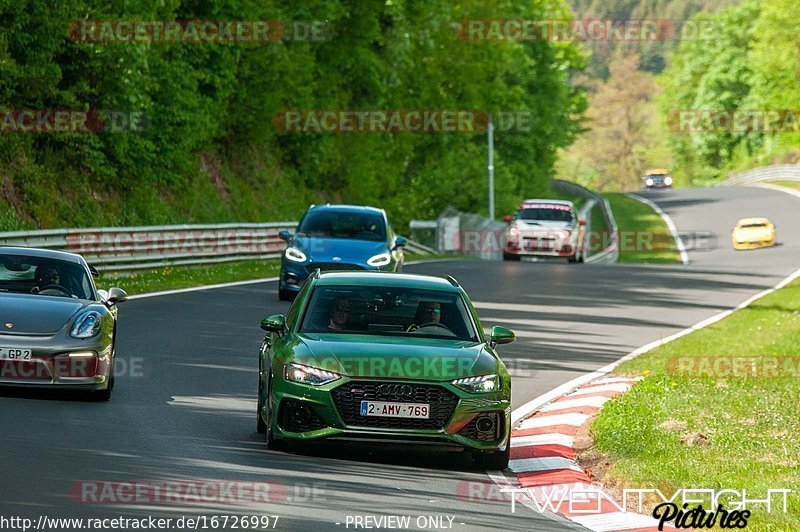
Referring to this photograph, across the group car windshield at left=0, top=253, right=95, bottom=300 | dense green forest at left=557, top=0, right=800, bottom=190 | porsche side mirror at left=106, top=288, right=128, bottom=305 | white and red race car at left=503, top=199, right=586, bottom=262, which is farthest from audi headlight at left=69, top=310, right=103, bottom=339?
dense green forest at left=557, top=0, right=800, bottom=190

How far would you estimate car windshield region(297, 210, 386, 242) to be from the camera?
27.7m

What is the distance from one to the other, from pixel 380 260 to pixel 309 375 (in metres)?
15.0

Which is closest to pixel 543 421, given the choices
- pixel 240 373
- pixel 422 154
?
pixel 240 373

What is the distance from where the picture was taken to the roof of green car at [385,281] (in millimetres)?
12594

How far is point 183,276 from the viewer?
33281mm

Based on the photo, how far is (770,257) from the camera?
53.5m

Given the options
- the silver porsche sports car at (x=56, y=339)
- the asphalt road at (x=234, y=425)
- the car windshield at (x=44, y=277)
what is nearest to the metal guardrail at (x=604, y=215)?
the asphalt road at (x=234, y=425)

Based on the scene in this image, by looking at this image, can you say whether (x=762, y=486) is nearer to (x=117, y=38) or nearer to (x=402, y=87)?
(x=117, y=38)

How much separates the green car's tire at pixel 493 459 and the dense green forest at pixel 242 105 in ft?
66.4

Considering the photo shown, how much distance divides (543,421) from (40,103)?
21.6 meters

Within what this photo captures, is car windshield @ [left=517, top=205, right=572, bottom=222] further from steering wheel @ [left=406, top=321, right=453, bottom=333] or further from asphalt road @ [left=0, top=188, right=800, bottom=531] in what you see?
steering wheel @ [left=406, top=321, right=453, bottom=333]

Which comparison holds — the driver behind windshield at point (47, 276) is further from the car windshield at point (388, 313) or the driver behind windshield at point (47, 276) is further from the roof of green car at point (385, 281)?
the car windshield at point (388, 313)

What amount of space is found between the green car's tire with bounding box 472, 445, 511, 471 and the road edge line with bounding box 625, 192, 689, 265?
155 feet

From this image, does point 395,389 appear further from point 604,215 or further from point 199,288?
point 604,215
